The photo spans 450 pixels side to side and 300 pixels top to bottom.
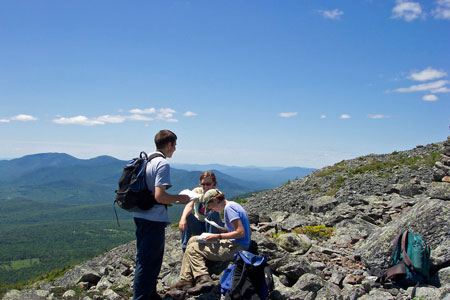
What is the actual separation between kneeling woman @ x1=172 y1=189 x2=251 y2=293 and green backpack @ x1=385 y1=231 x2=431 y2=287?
11.1 ft

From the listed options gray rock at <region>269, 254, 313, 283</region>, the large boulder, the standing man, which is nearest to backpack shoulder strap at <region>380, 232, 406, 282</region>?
the large boulder

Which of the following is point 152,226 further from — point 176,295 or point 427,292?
point 427,292

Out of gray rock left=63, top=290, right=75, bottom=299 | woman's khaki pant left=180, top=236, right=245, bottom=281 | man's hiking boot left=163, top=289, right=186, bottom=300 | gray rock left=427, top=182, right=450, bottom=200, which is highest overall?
gray rock left=427, top=182, right=450, bottom=200

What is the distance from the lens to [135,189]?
6148 mm

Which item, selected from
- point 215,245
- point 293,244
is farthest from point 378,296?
point 215,245

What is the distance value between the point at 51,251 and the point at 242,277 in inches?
8929

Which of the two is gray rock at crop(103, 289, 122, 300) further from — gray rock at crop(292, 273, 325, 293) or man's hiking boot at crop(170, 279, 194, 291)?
gray rock at crop(292, 273, 325, 293)

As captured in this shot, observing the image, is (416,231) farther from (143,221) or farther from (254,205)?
(254,205)

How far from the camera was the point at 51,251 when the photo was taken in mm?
198750

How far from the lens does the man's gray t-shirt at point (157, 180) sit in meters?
6.01

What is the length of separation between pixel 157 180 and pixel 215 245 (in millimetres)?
2992

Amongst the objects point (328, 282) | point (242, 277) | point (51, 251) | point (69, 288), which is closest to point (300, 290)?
point (328, 282)

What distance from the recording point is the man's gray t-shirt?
237 inches

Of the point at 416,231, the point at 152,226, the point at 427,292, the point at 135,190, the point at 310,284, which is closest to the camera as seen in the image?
the point at 135,190
